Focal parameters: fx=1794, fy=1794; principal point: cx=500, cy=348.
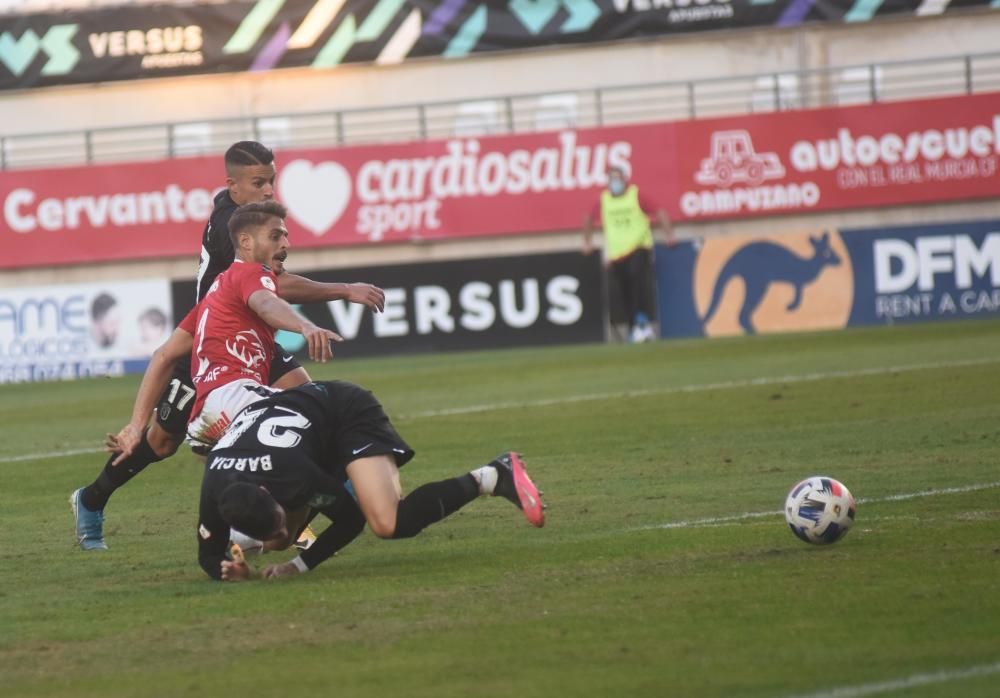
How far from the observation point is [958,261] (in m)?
25.0

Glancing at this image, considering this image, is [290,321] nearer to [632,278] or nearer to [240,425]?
[240,425]

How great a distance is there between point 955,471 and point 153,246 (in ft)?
66.0

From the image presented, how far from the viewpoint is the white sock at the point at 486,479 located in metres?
7.73

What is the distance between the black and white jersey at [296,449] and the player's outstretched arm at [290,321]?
29cm

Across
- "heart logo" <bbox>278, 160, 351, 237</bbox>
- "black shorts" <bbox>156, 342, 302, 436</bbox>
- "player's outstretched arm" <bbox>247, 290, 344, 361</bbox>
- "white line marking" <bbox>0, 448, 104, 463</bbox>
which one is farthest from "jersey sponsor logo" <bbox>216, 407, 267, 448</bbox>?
"heart logo" <bbox>278, 160, 351, 237</bbox>

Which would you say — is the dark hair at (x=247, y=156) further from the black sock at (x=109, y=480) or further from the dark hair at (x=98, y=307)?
the dark hair at (x=98, y=307)

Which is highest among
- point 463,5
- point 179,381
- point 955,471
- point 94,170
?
point 463,5

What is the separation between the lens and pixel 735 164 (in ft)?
88.6

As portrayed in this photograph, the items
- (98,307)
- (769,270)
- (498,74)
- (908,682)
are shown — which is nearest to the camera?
(908,682)

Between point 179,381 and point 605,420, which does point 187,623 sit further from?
point 605,420

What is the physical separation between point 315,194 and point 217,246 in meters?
18.6

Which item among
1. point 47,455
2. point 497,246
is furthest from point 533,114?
point 47,455

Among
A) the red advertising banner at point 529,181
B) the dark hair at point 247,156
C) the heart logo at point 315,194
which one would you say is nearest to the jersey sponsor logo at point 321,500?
the dark hair at point 247,156

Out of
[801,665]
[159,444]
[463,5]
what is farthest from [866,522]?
[463,5]
